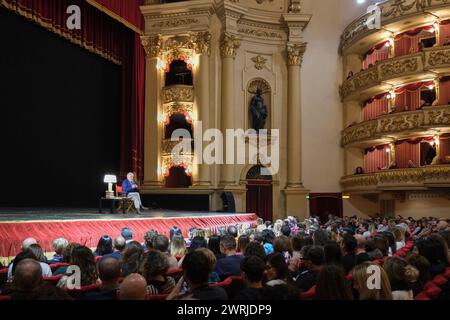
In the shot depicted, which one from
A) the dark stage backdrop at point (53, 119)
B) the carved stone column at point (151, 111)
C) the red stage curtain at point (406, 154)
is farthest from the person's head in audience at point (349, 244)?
the carved stone column at point (151, 111)

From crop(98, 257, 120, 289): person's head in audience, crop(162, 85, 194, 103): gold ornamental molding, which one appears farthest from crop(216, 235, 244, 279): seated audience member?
crop(162, 85, 194, 103): gold ornamental molding

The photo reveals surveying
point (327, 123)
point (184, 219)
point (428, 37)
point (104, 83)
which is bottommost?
point (184, 219)

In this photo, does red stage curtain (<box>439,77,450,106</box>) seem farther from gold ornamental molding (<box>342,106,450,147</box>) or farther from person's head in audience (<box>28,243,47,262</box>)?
person's head in audience (<box>28,243,47,262</box>)

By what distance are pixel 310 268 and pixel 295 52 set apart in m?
17.9

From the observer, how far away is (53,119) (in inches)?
693

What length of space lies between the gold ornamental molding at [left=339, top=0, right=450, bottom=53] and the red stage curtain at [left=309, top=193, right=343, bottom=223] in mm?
6602

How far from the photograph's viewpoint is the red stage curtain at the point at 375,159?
838 inches

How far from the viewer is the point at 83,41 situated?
707 inches

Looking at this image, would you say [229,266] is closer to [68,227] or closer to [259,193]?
[68,227]

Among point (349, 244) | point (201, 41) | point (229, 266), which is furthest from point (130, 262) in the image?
point (201, 41)

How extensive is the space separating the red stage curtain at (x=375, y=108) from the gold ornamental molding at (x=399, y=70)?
0.48 m

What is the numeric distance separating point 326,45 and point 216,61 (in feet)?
17.7
